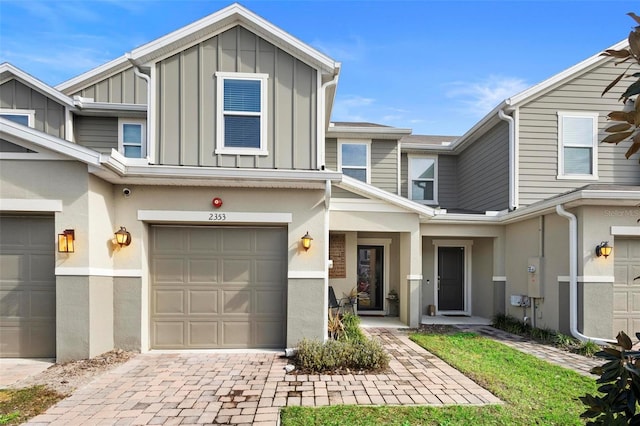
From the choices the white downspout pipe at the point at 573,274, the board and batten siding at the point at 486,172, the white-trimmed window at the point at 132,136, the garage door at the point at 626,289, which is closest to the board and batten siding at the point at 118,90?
the white-trimmed window at the point at 132,136

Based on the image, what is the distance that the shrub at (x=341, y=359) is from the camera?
18.0 ft

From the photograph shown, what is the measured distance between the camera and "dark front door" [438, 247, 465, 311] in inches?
436

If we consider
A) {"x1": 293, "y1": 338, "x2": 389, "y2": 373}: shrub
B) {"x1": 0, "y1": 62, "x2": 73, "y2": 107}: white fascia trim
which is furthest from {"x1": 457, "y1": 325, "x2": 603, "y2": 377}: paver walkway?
{"x1": 0, "y1": 62, "x2": 73, "y2": 107}: white fascia trim

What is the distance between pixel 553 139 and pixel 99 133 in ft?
40.0

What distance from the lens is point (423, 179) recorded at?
12273mm

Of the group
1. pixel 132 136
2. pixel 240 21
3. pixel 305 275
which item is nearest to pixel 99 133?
pixel 132 136

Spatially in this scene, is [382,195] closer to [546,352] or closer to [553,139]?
[546,352]

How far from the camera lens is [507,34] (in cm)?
912

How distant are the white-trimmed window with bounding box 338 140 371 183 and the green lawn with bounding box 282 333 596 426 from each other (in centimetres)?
596

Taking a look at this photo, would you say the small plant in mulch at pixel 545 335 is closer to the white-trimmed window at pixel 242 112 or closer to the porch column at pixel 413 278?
the porch column at pixel 413 278

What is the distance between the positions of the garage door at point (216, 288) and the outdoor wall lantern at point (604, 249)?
245 inches

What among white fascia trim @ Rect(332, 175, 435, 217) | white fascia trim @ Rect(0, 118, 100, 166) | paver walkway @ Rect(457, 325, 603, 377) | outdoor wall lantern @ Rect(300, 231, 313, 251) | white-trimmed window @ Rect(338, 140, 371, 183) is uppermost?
white-trimmed window @ Rect(338, 140, 371, 183)

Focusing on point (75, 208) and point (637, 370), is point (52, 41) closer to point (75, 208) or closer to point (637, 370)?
point (75, 208)

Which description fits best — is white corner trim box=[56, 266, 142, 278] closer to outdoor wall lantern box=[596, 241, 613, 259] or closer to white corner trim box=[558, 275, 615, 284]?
white corner trim box=[558, 275, 615, 284]
